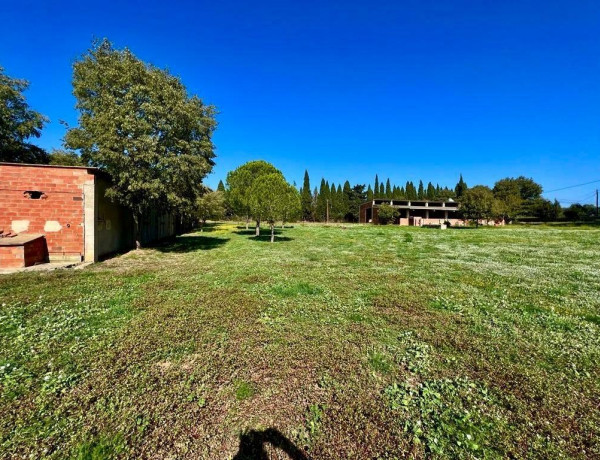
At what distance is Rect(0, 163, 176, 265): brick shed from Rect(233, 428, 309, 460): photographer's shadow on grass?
1447 centimetres

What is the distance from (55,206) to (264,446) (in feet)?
51.9

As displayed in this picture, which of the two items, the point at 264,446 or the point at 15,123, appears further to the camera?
the point at 15,123

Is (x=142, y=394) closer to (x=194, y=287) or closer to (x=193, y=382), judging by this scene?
(x=193, y=382)

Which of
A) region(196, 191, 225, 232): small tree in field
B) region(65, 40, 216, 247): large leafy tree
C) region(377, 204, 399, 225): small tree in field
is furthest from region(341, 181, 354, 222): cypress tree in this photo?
region(65, 40, 216, 247): large leafy tree

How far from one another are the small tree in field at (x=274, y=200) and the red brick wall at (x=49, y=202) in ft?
38.9

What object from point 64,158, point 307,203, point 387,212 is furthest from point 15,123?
point 307,203

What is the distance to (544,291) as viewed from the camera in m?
8.80

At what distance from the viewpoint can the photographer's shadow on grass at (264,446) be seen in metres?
2.89

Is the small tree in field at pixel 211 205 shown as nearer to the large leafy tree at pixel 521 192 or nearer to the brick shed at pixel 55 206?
the brick shed at pixel 55 206

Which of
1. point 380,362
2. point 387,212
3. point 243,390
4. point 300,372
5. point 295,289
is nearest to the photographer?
point 243,390

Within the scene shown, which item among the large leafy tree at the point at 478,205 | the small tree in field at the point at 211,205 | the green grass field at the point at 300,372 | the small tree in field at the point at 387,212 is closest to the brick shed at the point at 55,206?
the green grass field at the point at 300,372

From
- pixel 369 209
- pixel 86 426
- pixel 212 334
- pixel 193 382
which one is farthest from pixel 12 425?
pixel 369 209

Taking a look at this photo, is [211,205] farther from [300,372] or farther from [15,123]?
[300,372]

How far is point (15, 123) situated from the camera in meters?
24.7
